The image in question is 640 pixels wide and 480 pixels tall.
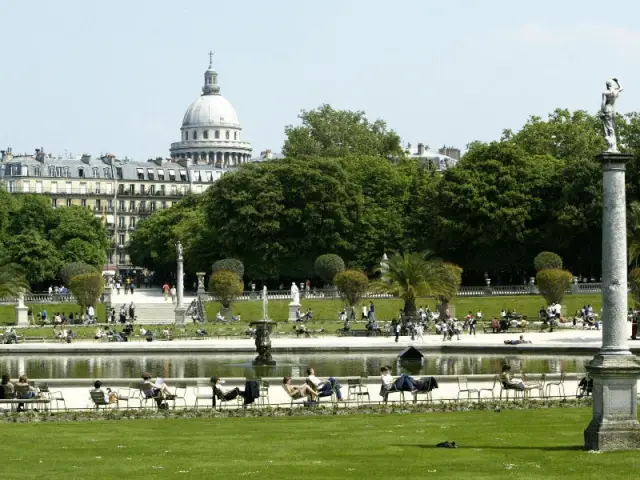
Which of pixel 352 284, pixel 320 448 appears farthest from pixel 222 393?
pixel 352 284

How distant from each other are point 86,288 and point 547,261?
23.9 m

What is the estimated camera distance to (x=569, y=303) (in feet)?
249

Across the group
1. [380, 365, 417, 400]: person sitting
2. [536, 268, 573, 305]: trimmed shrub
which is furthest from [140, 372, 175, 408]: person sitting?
[536, 268, 573, 305]: trimmed shrub

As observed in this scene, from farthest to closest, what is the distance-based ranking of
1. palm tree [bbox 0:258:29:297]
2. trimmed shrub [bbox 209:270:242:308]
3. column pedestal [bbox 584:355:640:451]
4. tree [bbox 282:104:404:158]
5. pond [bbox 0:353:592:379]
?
tree [bbox 282:104:404:158] → trimmed shrub [bbox 209:270:242:308] → palm tree [bbox 0:258:29:297] → pond [bbox 0:353:592:379] → column pedestal [bbox 584:355:640:451]

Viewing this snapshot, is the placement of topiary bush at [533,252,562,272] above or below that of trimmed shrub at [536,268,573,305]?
above

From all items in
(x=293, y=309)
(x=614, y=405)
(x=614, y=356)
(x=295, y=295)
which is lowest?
(x=614, y=405)

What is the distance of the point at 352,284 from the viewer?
7331 centimetres

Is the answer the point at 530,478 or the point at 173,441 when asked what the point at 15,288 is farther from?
the point at 530,478

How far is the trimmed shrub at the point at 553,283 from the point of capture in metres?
71.6

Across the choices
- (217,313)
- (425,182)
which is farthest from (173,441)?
(425,182)

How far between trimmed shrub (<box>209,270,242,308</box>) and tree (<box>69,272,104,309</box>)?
19.2ft

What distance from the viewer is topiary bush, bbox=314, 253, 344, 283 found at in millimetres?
85312

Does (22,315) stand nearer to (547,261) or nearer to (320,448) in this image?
(547,261)

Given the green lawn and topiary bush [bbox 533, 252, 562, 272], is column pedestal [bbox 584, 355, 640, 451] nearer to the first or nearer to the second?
the green lawn
